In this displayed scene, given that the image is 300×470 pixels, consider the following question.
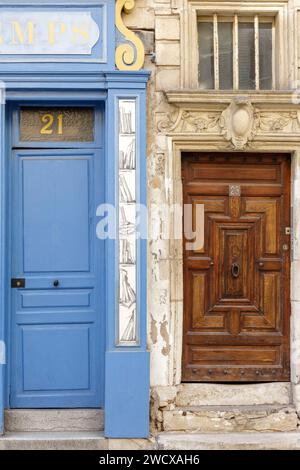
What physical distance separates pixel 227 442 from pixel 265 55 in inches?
138

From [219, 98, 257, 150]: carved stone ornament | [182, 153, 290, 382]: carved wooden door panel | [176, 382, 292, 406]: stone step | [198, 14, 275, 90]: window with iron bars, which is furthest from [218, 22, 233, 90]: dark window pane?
[176, 382, 292, 406]: stone step

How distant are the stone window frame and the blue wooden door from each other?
115cm

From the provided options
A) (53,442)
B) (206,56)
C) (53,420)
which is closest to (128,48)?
(206,56)

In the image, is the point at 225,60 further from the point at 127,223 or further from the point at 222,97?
the point at 127,223

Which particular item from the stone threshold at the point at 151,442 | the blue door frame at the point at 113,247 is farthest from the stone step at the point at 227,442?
the blue door frame at the point at 113,247

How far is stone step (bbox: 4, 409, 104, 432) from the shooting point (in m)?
6.19

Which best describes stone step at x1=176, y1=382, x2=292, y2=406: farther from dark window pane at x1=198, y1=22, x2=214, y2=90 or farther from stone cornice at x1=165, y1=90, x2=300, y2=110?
dark window pane at x1=198, y1=22, x2=214, y2=90

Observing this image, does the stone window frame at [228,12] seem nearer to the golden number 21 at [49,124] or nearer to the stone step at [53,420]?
the golden number 21 at [49,124]

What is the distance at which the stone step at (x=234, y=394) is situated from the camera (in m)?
6.27

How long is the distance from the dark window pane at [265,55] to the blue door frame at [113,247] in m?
1.13

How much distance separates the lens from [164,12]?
621 cm

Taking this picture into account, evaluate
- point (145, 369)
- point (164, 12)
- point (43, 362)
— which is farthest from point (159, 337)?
point (164, 12)

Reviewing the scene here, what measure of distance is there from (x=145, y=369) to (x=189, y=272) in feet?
3.18

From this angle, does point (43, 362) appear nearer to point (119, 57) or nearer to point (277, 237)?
point (277, 237)
